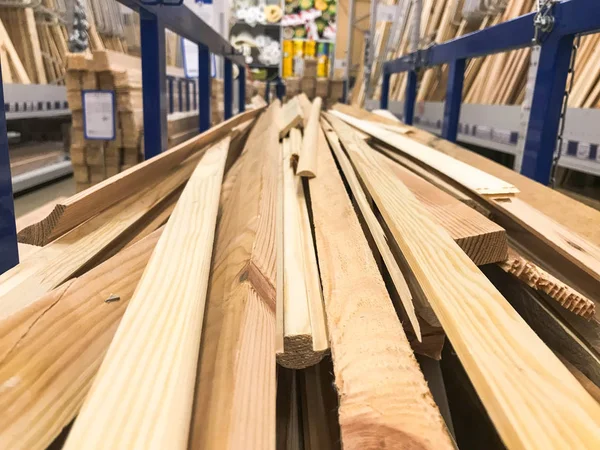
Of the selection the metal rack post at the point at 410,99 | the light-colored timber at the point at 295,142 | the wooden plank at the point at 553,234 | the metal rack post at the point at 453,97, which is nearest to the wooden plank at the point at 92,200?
the light-colored timber at the point at 295,142

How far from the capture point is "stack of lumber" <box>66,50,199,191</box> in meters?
2.61

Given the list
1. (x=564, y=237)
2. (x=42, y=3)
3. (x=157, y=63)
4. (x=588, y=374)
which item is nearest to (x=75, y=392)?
(x=588, y=374)

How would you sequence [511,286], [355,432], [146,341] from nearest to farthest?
[355,432] < [146,341] < [511,286]

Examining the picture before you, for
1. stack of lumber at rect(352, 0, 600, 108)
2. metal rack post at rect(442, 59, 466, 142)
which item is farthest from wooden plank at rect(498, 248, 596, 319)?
metal rack post at rect(442, 59, 466, 142)

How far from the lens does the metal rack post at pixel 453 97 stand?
2707mm

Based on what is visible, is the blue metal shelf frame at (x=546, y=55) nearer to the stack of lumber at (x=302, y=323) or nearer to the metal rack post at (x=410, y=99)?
the stack of lumber at (x=302, y=323)

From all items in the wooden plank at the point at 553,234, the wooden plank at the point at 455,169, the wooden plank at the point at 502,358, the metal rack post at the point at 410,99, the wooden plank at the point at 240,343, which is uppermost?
the metal rack post at the point at 410,99

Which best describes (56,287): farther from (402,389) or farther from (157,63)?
(157,63)

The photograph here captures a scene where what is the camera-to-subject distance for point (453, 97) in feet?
9.12

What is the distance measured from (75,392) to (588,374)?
0.71 meters

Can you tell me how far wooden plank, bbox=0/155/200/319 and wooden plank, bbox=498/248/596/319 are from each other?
759 mm

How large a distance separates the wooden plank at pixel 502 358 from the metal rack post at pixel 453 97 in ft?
6.84

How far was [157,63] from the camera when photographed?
2.04 metres

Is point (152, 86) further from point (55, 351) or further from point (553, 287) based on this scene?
point (553, 287)
